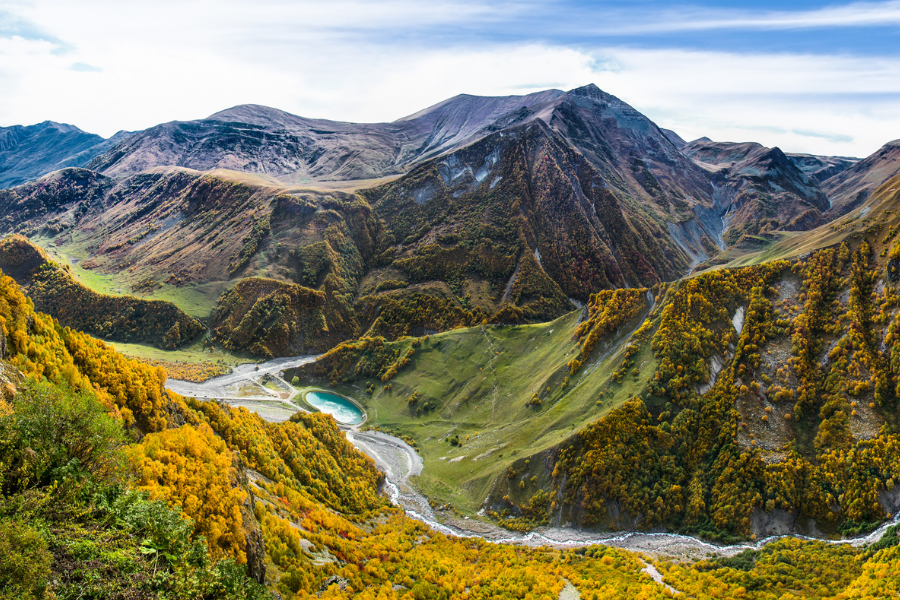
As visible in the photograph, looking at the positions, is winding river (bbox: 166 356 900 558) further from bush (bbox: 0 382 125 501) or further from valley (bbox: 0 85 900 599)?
bush (bbox: 0 382 125 501)

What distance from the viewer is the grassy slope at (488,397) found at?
79.7 meters

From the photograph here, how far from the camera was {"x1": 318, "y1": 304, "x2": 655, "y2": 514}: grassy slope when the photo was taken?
79.7 meters

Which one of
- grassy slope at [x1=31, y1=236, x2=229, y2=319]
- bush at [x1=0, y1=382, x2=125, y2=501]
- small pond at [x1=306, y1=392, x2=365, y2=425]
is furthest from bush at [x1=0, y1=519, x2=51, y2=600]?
grassy slope at [x1=31, y1=236, x2=229, y2=319]

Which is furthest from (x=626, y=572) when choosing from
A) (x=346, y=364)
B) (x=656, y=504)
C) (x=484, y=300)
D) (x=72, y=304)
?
(x=72, y=304)

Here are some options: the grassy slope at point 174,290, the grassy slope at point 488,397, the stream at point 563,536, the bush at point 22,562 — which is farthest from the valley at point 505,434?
the grassy slope at point 174,290

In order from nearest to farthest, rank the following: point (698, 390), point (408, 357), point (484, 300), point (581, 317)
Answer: point (698, 390), point (581, 317), point (408, 357), point (484, 300)

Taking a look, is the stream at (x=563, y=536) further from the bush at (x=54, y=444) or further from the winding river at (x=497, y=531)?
the bush at (x=54, y=444)

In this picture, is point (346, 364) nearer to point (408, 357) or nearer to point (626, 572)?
point (408, 357)

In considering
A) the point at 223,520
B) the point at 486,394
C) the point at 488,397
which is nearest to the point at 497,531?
the point at 488,397

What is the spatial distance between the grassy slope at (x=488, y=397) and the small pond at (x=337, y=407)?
335cm

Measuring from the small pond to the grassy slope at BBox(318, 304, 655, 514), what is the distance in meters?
3.35

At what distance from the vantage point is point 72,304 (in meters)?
150

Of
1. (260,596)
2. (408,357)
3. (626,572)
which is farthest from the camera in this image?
(408,357)

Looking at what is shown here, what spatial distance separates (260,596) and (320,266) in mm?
151493
